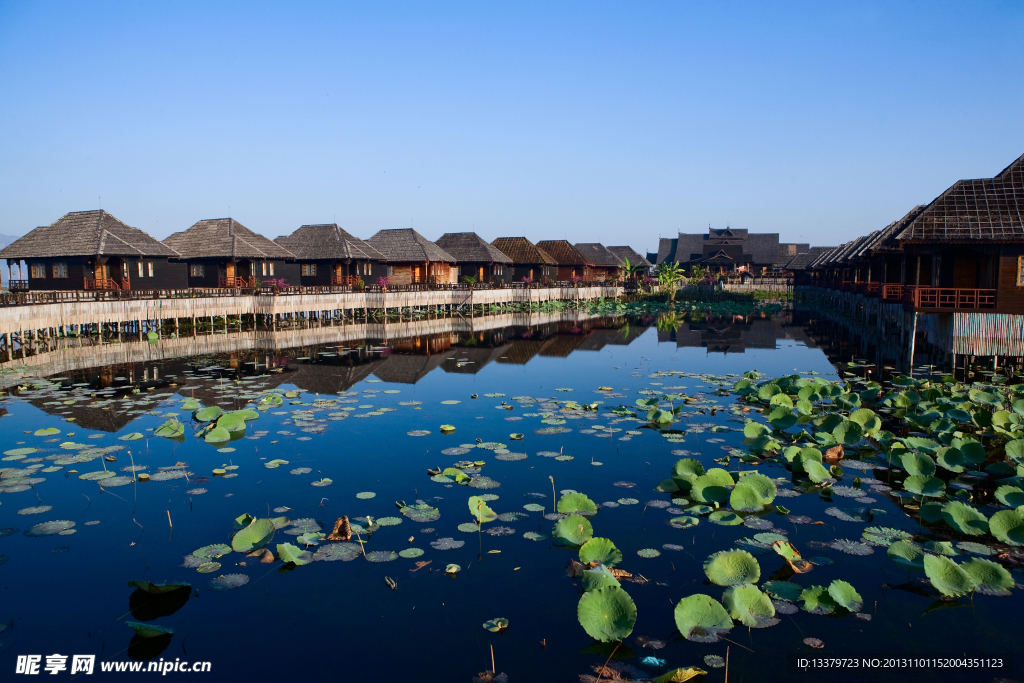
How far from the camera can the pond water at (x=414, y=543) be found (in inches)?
221

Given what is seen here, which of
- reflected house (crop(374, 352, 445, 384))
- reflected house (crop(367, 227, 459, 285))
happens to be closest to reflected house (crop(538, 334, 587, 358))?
reflected house (crop(374, 352, 445, 384))

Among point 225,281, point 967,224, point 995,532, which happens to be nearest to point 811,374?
point 967,224

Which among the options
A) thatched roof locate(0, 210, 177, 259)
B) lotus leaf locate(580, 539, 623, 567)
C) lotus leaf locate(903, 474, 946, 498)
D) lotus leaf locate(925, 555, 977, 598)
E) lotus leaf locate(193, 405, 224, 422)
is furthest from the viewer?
thatched roof locate(0, 210, 177, 259)

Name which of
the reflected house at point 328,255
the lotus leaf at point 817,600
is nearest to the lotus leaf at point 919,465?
the lotus leaf at point 817,600

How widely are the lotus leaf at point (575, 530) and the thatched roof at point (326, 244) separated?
125 feet

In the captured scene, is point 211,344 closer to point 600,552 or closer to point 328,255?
point 328,255

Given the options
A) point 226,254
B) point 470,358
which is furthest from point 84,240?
point 470,358

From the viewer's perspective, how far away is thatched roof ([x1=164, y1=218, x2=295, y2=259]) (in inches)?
1524

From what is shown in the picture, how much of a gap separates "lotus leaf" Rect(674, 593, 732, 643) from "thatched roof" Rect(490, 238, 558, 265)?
56070 mm

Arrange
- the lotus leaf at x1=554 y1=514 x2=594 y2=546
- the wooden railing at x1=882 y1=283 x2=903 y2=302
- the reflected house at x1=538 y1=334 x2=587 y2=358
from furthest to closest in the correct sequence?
the wooden railing at x1=882 y1=283 x2=903 y2=302 → the reflected house at x1=538 y1=334 x2=587 y2=358 → the lotus leaf at x1=554 y1=514 x2=594 y2=546

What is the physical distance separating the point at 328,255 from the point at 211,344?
18.7 meters

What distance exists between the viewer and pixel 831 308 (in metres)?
51.6

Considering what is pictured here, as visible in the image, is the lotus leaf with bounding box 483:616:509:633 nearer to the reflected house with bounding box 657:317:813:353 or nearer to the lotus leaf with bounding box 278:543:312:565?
the lotus leaf with bounding box 278:543:312:565

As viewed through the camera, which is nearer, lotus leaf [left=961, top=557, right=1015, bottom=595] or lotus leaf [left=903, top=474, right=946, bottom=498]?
lotus leaf [left=961, top=557, right=1015, bottom=595]
